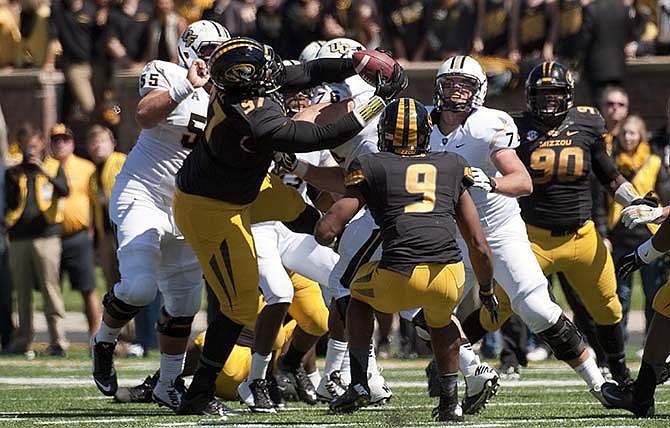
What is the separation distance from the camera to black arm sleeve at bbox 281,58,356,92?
319 inches

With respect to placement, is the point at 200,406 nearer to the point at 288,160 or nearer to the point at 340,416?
the point at 340,416

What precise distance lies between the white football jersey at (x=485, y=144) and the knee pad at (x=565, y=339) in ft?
2.15

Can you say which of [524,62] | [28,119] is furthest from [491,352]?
[28,119]

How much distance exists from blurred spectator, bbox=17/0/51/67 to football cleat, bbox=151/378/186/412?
9436mm

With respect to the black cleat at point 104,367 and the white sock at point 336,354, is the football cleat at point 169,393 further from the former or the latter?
the white sock at point 336,354

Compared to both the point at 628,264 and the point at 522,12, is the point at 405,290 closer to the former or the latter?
the point at 628,264

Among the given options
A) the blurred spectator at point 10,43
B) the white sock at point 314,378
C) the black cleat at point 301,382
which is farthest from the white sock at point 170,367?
the blurred spectator at point 10,43

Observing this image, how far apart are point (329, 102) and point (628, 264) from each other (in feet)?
5.82

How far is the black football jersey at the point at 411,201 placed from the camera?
7.19 m

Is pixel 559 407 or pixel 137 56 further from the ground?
pixel 137 56

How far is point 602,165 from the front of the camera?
920cm

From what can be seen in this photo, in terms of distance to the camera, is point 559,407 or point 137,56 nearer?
point 559,407

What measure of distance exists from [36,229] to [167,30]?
10.3ft

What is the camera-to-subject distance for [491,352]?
12555mm
